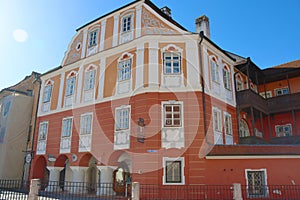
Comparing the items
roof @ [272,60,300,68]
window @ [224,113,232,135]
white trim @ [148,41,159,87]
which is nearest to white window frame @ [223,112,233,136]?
window @ [224,113,232,135]

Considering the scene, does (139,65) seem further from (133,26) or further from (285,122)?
(285,122)

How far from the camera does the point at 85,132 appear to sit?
54.3 ft

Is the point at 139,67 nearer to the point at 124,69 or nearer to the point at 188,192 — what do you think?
the point at 124,69

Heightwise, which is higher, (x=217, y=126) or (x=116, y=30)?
(x=116, y=30)

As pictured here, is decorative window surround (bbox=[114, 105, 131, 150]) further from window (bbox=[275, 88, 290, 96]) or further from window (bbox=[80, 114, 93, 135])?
window (bbox=[275, 88, 290, 96])

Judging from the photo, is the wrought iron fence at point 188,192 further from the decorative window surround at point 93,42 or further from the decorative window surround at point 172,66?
the decorative window surround at point 93,42

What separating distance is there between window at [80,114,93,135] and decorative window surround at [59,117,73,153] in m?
1.18

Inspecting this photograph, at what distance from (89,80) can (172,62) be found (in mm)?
6094

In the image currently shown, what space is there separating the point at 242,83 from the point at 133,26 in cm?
950

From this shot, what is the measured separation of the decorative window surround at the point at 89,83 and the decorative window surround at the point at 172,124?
5.50 metres

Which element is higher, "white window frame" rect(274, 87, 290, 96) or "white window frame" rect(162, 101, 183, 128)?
"white window frame" rect(274, 87, 290, 96)

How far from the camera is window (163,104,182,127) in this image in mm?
13602

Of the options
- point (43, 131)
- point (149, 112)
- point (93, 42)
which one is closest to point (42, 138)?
point (43, 131)

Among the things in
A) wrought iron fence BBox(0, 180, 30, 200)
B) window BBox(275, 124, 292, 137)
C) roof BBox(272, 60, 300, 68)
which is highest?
roof BBox(272, 60, 300, 68)
